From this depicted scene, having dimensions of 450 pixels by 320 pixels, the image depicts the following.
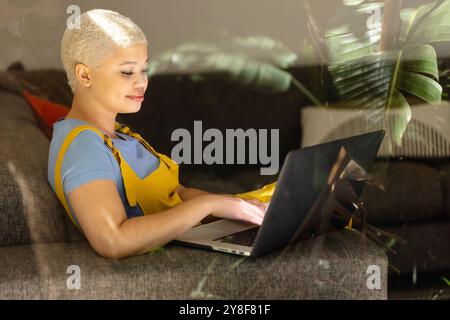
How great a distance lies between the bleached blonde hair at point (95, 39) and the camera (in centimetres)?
78

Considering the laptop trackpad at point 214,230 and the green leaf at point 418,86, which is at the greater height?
the green leaf at point 418,86

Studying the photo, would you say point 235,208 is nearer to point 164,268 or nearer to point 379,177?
point 164,268

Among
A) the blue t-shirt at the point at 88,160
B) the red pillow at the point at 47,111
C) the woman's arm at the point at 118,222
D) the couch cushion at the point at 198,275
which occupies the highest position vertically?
the red pillow at the point at 47,111

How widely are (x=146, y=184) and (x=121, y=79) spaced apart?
0.14 meters

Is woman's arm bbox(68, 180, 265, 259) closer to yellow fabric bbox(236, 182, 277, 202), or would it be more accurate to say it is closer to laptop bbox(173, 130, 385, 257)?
laptop bbox(173, 130, 385, 257)

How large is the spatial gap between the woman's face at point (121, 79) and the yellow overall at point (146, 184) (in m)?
0.05

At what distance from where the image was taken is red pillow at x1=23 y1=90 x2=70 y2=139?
1.01m

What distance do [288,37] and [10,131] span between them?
Result: 0.61 m

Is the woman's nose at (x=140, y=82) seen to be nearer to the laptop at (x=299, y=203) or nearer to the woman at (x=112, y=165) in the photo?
the woman at (x=112, y=165)

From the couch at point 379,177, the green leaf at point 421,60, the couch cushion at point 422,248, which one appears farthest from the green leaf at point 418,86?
the couch cushion at point 422,248

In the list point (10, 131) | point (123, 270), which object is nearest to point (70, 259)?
point (123, 270)

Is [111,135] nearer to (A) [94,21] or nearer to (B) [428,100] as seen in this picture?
(A) [94,21]

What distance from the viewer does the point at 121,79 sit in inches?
31.5

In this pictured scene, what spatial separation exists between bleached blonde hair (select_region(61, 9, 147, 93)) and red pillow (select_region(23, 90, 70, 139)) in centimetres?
22
